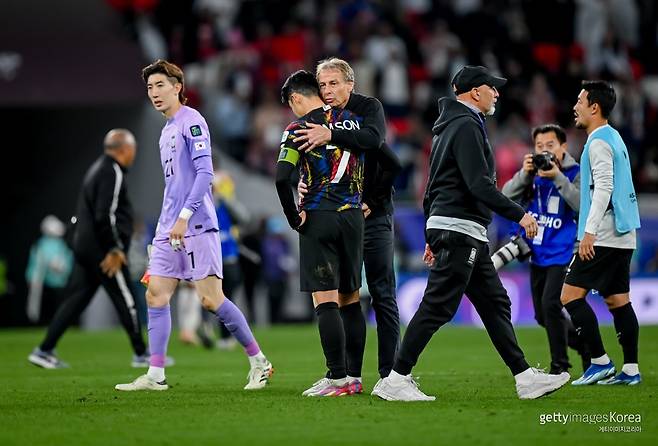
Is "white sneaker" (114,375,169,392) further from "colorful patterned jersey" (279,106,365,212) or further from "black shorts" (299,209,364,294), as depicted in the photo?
"colorful patterned jersey" (279,106,365,212)

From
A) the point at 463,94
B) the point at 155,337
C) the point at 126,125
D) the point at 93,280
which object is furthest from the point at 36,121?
the point at 463,94

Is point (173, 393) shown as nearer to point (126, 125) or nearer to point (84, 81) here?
point (84, 81)

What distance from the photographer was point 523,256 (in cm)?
1077

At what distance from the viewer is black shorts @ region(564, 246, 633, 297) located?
9.91m

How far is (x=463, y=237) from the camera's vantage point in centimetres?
839

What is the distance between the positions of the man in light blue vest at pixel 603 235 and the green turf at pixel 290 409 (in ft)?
1.44

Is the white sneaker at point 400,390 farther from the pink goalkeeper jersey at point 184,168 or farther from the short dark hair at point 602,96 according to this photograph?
the short dark hair at point 602,96

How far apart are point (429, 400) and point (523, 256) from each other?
2.55 meters

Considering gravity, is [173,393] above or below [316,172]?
below

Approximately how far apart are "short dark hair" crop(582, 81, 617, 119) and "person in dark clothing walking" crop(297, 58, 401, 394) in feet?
5.81

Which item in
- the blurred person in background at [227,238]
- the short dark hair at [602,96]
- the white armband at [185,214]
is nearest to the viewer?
the white armband at [185,214]

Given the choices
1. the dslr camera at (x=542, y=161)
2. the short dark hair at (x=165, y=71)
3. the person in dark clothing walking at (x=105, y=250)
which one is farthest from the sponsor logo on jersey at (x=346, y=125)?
the person in dark clothing walking at (x=105, y=250)

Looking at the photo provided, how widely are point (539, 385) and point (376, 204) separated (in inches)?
75.1

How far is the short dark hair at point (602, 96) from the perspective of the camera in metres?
9.90
